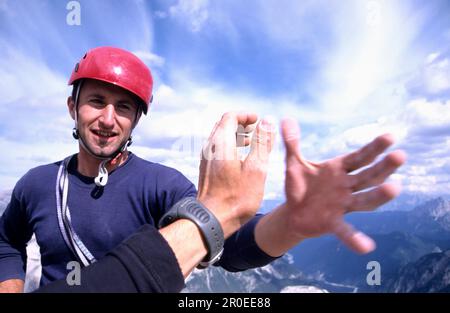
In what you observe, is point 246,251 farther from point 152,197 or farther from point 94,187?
point 94,187

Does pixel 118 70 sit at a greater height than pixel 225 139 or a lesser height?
greater

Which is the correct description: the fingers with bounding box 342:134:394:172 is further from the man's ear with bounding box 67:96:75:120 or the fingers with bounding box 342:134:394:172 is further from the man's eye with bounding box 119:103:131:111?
the man's ear with bounding box 67:96:75:120

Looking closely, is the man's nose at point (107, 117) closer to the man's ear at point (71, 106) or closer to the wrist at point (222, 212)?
the man's ear at point (71, 106)

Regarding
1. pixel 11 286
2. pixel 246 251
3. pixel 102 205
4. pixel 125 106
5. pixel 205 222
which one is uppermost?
pixel 125 106

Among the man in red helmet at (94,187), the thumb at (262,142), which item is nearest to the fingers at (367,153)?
the thumb at (262,142)

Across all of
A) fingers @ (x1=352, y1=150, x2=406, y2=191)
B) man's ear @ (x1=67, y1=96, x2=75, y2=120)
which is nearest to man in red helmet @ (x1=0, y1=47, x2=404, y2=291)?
fingers @ (x1=352, y1=150, x2=406, y2=191)

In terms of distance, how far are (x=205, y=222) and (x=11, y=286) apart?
5094 millimetres

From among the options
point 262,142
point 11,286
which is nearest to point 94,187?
point 11,286

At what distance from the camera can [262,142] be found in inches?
93.3

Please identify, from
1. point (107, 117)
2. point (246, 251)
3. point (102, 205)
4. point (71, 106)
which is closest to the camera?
point (246, 251)

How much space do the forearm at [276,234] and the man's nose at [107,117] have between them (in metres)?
3.02
